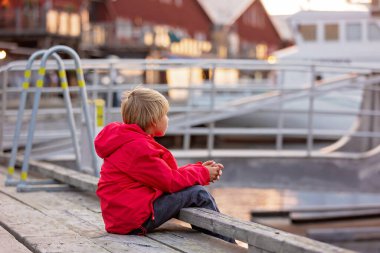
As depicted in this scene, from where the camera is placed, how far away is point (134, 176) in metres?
4.95

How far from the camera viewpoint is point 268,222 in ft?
54.5

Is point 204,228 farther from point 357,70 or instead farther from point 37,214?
point 357,70

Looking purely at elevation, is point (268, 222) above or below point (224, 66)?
below

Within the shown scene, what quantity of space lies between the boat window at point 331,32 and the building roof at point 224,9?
33.0 m

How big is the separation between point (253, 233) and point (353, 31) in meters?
24.5

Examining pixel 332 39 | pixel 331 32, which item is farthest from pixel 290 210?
pixel 331 32

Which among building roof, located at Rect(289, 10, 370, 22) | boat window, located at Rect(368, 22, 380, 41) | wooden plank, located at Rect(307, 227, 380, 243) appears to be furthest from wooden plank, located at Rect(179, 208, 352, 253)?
boat window, located at Rect(368, 22, 380, 41)

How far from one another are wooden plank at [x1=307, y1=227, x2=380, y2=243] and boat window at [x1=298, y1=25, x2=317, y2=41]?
46.8 feet

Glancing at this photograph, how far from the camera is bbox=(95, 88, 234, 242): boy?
493 centimetres

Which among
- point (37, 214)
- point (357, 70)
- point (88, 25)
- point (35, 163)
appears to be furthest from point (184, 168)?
point (88, 25)

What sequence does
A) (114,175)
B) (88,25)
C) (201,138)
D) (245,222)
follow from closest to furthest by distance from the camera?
1. (245,222)
2. (114,175)
3. (201,138)
4. (88,25)

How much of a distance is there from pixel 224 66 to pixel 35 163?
9.52 ft

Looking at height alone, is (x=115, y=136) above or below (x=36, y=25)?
below

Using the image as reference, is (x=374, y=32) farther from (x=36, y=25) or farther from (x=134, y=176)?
(x=134, y=176)
